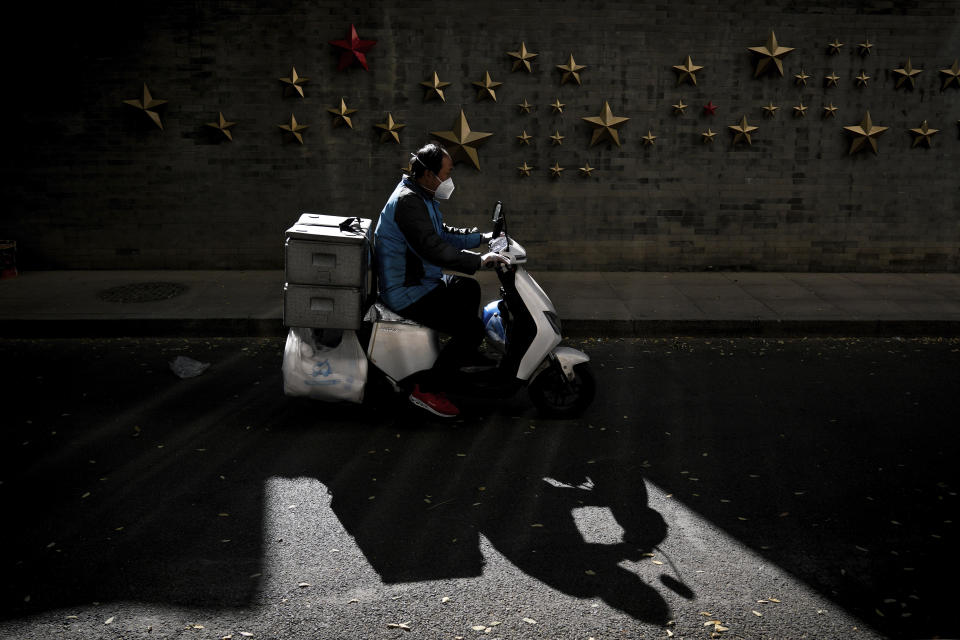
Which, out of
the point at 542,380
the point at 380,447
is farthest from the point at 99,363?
the point at 542,380

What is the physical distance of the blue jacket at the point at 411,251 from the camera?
18.9 ft

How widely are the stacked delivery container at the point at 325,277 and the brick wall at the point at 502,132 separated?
5.22 m

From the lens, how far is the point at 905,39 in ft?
35.3

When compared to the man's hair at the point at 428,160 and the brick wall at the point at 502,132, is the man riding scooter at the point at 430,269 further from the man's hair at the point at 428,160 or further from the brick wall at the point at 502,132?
the brick wall at the point at 502,132

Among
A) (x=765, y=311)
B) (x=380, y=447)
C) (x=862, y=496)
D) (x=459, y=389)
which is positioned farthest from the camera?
(x=765, y=311)

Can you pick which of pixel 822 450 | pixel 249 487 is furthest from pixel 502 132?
pixel 249 487

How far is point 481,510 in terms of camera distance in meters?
4.76

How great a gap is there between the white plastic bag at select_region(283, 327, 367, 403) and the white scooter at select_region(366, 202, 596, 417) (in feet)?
0.42

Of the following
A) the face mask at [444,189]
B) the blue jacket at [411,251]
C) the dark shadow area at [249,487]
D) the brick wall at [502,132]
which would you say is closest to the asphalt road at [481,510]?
the dark shadow area at [249,487]

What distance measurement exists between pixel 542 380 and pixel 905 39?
7.65m

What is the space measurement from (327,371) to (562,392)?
1.63 metres

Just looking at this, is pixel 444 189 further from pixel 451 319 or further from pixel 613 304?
pixel 613 304

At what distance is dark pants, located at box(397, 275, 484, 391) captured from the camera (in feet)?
19.4

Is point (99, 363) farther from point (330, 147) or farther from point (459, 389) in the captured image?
point (330, 147)
